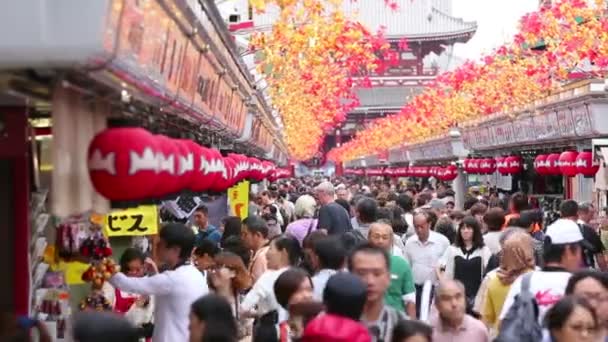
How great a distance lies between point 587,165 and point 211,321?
16.0 metres

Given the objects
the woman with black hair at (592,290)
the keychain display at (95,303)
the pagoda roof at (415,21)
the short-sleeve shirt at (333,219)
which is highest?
the pagoda roof at (415,21)

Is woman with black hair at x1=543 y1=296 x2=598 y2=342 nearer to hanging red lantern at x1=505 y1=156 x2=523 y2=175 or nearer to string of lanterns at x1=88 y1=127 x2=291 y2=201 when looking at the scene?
string of lanterns at x1=88 y1=127 x2=291 y2=201

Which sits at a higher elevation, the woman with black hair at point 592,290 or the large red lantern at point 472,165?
the large red lantern at point 472,165

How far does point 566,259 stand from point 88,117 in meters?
3.80

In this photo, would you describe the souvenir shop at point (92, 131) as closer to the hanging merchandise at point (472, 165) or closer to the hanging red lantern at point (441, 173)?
the hanging merchandise at point (472, 165)

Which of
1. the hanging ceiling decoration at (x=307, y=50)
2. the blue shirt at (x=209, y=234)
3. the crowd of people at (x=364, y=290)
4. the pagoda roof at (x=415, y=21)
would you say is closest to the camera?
the crowd of people at (x=364, y=290)

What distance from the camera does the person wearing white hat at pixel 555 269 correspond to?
27.9 ft

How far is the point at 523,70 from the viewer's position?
3662 cm

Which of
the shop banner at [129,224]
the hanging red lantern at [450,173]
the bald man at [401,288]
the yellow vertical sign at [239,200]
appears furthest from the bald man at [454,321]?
the hanging red lantern at [450,173]

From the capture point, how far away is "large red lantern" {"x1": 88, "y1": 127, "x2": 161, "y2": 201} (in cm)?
590

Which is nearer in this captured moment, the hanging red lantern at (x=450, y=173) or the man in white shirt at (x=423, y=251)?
the man in white shirt at (x=423, y=251)

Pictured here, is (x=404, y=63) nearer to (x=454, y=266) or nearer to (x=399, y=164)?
(x=399, y=164)

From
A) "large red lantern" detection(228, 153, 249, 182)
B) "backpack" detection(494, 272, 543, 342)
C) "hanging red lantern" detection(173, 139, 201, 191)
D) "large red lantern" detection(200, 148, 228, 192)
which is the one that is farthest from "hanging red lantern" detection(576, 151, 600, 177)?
"backpack" detection(494, 272, 543, 342)

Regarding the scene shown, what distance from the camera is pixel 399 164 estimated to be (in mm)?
73000
